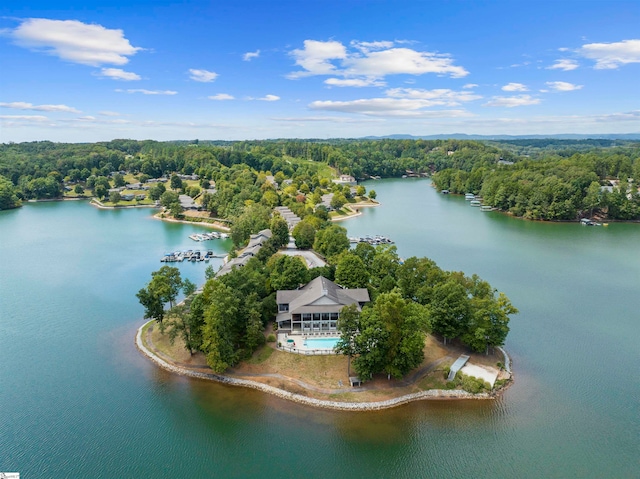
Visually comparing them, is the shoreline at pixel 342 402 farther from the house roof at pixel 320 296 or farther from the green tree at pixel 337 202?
the green tree at pixel 337 202

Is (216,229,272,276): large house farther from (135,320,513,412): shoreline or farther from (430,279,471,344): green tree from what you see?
(430,279,471,344): green tree

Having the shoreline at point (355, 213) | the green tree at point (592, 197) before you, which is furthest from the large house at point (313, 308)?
the green tree at point (592, 197)

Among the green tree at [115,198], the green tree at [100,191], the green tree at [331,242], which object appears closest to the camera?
the green tree at [331,242]

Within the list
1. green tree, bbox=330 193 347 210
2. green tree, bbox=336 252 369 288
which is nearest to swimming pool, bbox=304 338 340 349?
green tree, bbox=336 252 369 288

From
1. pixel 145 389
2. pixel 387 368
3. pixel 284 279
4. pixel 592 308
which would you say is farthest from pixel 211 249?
pixel 592 308

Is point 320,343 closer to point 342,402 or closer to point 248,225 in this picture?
point 342,402

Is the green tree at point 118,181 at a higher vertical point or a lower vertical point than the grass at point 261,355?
higher

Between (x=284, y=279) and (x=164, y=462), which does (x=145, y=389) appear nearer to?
(x=164, y=462)
